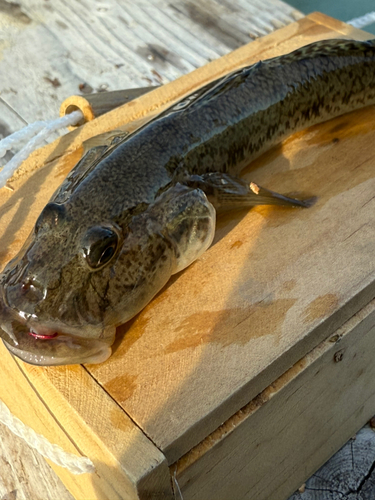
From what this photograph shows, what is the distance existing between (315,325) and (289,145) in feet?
2.52

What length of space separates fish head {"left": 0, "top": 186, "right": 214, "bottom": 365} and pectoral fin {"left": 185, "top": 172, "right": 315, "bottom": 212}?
0.75 ft

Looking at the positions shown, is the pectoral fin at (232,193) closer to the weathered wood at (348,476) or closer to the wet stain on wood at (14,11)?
the weathered wood at (348,476)

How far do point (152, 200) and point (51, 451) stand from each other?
67cm

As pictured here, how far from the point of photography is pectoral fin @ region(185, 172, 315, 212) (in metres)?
1.58

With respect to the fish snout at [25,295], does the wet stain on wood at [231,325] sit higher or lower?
lower

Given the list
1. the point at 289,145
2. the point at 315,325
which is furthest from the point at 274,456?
A: the point at 289,145

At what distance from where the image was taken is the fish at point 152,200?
3.98 ft

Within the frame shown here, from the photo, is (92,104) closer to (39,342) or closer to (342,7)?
(39,342)

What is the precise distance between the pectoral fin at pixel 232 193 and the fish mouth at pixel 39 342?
0.59 metres

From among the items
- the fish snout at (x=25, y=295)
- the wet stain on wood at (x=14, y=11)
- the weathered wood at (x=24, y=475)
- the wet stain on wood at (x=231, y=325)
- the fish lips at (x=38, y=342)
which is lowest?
the weathered wood at (x=24, y=475)

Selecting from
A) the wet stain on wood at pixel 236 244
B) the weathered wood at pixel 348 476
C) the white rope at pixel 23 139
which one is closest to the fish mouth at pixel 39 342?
the wet stain on wood at pixel 236 244

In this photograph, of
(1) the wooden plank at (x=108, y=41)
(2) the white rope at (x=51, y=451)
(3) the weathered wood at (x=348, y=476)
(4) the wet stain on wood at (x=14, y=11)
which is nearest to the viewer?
(2) the white rope at (x=51, y=451)

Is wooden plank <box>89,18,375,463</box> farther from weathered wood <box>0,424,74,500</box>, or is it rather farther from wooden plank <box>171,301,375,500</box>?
weathered wood <box>0,424,74,500</box>

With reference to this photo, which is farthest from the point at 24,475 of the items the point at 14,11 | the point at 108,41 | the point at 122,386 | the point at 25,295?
the point at 14,11
